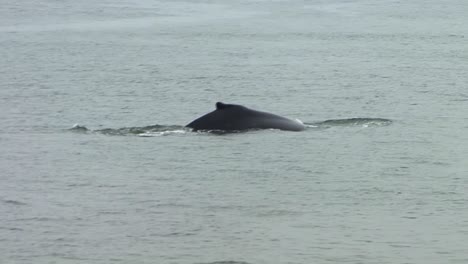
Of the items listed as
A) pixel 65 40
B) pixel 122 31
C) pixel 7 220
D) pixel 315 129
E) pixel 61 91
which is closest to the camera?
pixel 7 220

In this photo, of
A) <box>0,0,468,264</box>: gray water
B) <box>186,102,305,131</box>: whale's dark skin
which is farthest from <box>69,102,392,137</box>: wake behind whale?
<box>0,0,468,264</box>: gray water

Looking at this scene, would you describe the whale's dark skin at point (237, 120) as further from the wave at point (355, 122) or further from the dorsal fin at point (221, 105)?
the wave at point (355, 122)

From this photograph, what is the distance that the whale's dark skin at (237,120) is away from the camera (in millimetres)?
21672

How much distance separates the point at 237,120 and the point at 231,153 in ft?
5.82

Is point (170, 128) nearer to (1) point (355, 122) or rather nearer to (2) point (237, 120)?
(2) point (237, 120)

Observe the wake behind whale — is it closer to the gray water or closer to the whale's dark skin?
the whale's dark skin

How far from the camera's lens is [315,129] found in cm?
2269

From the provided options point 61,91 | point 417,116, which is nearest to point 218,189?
point 417,116

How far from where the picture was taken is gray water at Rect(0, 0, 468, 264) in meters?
14.5

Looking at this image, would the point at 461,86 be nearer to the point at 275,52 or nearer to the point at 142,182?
the point at 275,52

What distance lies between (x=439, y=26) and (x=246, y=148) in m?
28.3

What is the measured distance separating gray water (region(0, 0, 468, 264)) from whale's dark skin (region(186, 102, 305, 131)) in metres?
0.24

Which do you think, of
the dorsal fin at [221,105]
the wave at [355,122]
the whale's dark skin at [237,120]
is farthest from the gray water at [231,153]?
the dorsal fin at [221,105]

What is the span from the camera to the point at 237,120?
2181 centimetres
